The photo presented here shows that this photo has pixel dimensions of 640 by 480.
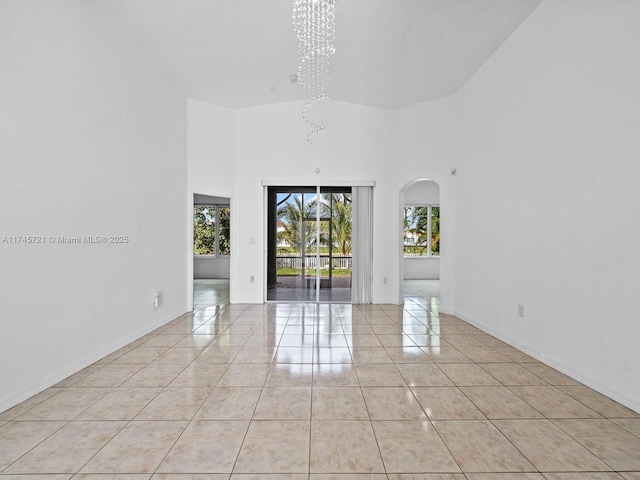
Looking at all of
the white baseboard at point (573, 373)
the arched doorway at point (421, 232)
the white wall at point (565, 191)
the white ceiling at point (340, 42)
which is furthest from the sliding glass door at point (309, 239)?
the arched doorway at point (421, 232)

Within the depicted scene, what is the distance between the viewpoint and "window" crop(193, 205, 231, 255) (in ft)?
32.1

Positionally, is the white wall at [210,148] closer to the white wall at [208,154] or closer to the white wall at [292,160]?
the white wall at [208,154]

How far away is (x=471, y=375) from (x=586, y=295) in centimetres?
120

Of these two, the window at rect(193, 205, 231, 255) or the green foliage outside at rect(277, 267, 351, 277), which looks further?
the window at rect(193, 205, 231, 255)

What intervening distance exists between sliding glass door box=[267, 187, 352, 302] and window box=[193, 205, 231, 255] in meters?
3.83

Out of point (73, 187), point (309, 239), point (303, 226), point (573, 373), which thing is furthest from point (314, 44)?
point (573, 373)

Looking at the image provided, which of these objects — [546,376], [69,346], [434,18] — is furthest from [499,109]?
[69,346]

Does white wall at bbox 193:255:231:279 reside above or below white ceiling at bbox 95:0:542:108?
below

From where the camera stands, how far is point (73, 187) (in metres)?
2.98

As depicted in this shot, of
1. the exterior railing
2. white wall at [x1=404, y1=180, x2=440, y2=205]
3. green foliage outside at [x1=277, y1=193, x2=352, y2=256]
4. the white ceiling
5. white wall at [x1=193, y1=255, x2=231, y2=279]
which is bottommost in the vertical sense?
white wall at [x1=193, y1=255, x2=231, y2=279]

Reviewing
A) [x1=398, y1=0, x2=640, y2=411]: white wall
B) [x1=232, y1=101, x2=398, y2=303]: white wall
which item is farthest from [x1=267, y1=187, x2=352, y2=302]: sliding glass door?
[x1=398, y1=0, x2=640, y2=411]: white wall

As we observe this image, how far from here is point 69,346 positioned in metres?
2.94

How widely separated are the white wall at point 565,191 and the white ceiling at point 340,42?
0.44 m

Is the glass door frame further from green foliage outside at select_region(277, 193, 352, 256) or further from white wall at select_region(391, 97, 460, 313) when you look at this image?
white wall at select_region(391, 97, 460, 313)
